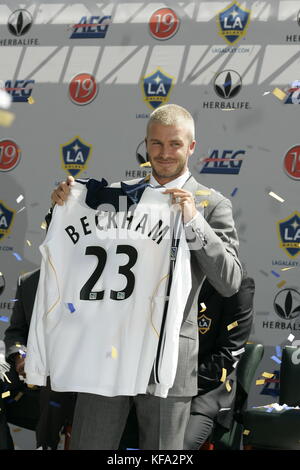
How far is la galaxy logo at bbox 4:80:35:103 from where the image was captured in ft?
14.3

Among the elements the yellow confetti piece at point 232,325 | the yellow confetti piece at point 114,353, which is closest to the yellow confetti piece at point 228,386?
the yellow confetti piece at point 232,325

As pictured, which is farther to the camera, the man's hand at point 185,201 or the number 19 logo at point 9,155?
the number 19 logo at point 9,155

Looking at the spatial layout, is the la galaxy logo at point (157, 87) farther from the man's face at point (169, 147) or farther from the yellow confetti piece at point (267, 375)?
the man's face at point (169, 147)

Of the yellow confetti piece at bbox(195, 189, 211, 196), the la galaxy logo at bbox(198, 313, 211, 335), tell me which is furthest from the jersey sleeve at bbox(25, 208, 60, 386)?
the la galaxy logo at bbox(198, 313, 211, 335)

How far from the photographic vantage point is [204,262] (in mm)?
2039

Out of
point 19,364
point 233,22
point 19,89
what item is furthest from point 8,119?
point 19,364

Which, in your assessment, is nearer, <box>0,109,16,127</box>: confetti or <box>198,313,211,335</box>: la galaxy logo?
<box>198,313,211,335</box>: la galaxy logo

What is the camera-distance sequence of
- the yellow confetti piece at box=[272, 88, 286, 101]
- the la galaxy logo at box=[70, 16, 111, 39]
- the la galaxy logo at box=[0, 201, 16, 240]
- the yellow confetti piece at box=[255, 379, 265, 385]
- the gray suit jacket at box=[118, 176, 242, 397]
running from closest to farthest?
the gray suit jacket at box=[118, 176, 242, 397] < the yellow confetti piece at box=[255, 379, 265, 385] < the yellow confetti piece at box=[272, 88, 286, 101] < the la galaxy logo at box=[70, 16, 111, 39] < the la galaxy logo at box=[0, 201, 16, 240]

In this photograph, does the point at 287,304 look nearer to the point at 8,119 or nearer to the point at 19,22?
the point at 8,119

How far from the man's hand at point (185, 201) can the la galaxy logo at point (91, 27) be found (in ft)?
7.95

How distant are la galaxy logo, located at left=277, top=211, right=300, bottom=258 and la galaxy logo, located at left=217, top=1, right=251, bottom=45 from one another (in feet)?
3.59

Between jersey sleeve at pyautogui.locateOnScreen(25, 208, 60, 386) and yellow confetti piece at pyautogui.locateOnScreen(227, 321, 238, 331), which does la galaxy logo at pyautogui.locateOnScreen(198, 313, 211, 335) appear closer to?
yellow confetti piece at pyautogui.locateOnScreen(227, 321, 238, 331)

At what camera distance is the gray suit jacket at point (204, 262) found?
201 centimetres

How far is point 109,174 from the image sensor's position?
420cm
